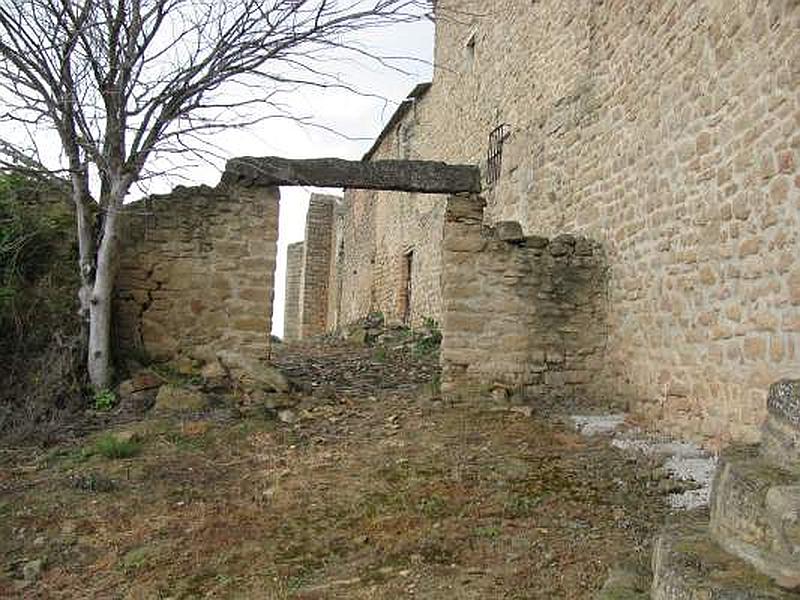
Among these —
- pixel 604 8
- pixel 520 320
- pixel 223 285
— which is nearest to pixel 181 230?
pixel 223 285

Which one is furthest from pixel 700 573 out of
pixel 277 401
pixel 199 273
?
pixel 199 273

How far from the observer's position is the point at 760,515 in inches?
86.4

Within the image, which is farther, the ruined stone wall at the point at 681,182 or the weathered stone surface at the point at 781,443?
the ruined stone wall at the point at 681,182

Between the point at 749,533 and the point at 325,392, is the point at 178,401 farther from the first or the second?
the point at 749,533

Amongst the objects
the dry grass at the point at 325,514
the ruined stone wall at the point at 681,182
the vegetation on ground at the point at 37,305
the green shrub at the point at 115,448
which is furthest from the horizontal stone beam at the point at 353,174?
the green shrub at the point at 115,448

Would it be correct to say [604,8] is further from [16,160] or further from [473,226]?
[16,160]

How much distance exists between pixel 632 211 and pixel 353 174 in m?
2.99

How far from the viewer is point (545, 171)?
345 inches

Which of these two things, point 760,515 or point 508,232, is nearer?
point 760,515

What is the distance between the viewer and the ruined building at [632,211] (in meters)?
4.46

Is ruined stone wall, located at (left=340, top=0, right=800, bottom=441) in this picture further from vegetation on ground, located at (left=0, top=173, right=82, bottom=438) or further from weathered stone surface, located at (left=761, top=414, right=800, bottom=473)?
vegetation on ground, located at (left=0, top=173, right=82, bottom=438)

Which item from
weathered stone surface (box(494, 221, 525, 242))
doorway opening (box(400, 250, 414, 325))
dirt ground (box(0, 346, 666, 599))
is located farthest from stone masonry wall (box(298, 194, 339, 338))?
dirt ground (box(0, 346, 666, 599))

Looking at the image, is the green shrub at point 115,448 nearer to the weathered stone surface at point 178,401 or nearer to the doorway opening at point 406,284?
the weathered stone surface at point 178,401

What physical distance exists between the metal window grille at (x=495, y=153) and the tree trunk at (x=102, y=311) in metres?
6.05
